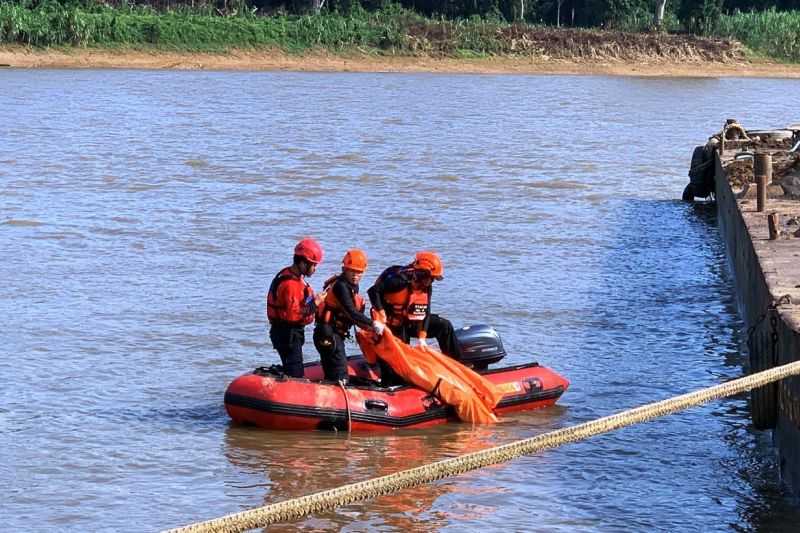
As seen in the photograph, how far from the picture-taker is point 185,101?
45.2m

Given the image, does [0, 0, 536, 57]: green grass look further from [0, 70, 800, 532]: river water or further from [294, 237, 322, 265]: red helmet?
[294, 237, 322, 265]: red helmet

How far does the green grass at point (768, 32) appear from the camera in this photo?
217ft

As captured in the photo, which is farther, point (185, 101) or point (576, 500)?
point (185, 101)

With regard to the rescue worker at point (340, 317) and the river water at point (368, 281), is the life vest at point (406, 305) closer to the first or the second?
the rescue worker at point (340, 317)

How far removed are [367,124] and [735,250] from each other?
2190 centimetres

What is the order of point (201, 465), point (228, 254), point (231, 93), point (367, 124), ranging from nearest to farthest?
point (201, 465), point (228, 254), point (367, 124), point (231, 93)

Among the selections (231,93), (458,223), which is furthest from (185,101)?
(458,223)

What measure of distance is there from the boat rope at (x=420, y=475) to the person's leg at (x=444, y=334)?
4.33m

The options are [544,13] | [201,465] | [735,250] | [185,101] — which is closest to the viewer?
[201,465]

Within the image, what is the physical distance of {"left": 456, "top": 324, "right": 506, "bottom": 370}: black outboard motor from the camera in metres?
12.7

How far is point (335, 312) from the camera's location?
39.0 feet

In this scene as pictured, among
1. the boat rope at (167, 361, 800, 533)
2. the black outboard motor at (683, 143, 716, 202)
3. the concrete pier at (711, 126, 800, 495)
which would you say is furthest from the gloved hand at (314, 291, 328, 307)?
the black outboard motor at (683, 143, 716, 202)

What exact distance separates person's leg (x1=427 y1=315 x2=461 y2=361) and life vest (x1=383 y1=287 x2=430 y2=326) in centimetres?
30

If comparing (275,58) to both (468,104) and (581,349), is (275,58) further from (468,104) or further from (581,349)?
(581,349)
